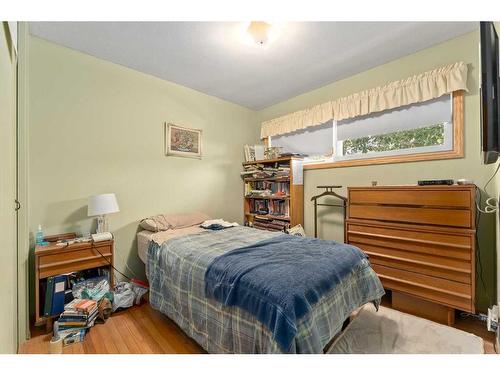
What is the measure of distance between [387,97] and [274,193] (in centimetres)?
185

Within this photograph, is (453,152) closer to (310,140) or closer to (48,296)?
(310,140)

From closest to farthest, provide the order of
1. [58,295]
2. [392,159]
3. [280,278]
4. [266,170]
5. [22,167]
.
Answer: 1. [280,278]
2. [22,167]
3. [58,295]
4. [392,159]
5. [266,170]

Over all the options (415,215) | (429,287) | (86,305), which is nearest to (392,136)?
(415,215)

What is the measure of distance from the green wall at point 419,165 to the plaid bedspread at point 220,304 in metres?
1.09

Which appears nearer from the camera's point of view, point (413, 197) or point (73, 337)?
point (73, 337)

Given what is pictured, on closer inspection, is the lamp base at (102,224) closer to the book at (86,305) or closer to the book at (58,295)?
the book at (58,295)

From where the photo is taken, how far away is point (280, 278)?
1.22 m

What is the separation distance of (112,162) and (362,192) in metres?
2.74

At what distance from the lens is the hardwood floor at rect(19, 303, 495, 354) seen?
5.12 feet

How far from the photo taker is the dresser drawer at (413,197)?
5.61ft

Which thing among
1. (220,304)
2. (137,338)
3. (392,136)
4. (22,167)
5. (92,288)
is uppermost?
(392,136)

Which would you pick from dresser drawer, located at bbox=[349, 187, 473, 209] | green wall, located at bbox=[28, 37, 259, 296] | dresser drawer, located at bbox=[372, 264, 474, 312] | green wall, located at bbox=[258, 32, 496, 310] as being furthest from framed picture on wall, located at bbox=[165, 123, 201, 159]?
dresser drawer, located at bbox=[372, 264, 474, 312]

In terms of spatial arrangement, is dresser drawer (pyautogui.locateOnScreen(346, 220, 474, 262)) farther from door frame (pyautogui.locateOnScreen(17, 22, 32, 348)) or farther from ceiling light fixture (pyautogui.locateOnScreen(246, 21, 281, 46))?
door frame (pyautogui.locateOnScreen(17, 22, 32, 348))

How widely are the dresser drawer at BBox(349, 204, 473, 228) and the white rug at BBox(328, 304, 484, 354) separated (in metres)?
0.85
